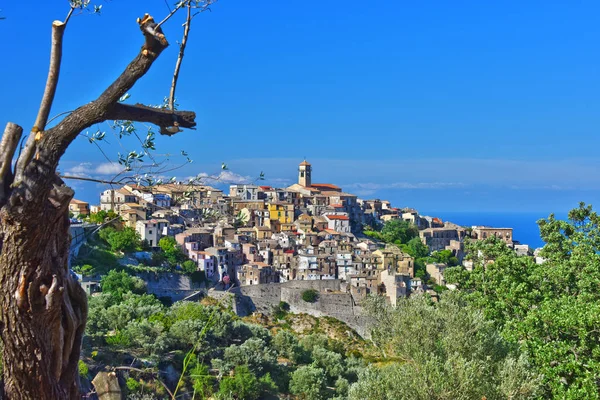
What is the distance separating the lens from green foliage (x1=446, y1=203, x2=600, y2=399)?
11773 millimetres

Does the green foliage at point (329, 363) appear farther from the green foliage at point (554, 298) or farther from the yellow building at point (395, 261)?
the yellow building at point (395, 261)

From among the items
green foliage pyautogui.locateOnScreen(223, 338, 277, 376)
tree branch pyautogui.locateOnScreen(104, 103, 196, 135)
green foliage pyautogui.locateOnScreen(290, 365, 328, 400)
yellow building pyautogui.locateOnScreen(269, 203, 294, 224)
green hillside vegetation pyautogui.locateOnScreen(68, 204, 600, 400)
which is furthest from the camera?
yellow building pyautogui.locateOnScreen(269, 203, 294, 224)

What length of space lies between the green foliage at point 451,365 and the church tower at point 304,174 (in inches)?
2790

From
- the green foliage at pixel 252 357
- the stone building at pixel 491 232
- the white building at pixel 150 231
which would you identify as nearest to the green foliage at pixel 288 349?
the green foliage at pixel 252 357

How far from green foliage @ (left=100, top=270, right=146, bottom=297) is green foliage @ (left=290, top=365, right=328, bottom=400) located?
54.9 feet

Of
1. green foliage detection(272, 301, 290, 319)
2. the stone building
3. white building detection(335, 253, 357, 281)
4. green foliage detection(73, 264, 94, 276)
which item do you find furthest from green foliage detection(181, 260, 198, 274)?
the stone building

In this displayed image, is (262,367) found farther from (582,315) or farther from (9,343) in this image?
(9,343)

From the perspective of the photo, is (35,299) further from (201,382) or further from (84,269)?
(84,269)

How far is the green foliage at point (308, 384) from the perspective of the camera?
22.2 m

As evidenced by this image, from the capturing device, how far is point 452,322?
13.8m

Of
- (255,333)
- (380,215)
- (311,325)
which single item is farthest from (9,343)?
(380,215)

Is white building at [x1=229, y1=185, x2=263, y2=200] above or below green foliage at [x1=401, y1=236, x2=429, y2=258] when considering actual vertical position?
above

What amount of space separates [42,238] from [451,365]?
8.61 m

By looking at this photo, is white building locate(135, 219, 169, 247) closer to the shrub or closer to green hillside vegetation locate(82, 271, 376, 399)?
green hillside vegetation locate(82, 271, 376, 399)
